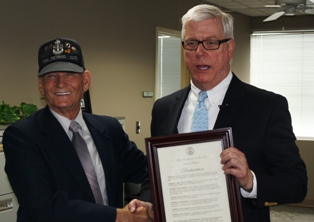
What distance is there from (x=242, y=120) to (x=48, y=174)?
698mm

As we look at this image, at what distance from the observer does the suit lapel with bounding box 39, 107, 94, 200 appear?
6.27 ft

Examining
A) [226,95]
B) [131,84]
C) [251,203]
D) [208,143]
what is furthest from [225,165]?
[131,84]

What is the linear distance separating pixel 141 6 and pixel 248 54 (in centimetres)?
375

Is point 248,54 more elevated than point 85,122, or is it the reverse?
point 248,54

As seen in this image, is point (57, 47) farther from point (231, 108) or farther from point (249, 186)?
point (249, 186)

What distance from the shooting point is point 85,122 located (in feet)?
6.98

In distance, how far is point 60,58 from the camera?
1.97 m

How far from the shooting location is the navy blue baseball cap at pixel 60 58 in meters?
1.96

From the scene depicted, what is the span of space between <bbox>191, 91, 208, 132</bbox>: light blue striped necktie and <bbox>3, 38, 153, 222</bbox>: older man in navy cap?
1.13 ft

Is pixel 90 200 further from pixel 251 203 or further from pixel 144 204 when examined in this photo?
pixel 251 203

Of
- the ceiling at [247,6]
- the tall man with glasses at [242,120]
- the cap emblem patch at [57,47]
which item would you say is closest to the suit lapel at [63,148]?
the cap emblem patch at [57,47]

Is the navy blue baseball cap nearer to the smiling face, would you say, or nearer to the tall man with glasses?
the smiling face

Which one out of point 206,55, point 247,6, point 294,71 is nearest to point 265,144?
point 206,55

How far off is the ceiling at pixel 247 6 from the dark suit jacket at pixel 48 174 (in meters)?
7.30
